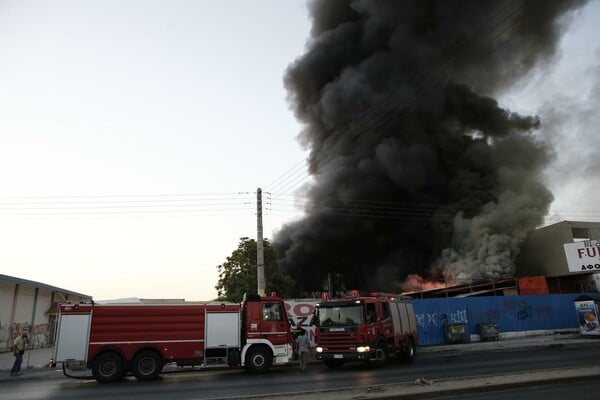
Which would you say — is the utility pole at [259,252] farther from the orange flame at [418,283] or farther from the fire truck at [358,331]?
the orange flame at [418,283]

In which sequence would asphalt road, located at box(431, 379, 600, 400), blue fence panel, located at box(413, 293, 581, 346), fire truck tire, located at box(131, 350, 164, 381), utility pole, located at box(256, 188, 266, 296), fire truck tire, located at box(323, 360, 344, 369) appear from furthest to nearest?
blue fence panel, located at box(413, 293, 581, 346) < utility pole, located at box(256, 188, 266, 296) < fire truck tire, located at box(323, 360, 344, 369) < fire truck tire, located at box(131, 350, 164, 381) < asphalt road, located at box(431, 379, 600, 400)

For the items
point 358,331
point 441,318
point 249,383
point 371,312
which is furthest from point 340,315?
point 441,318

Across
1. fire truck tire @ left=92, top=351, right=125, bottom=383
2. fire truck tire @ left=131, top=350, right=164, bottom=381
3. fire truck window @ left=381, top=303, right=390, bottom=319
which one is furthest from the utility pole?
fire truck tire @ left=92, top=351, right=125, bottom=383

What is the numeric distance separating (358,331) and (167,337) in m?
5.89

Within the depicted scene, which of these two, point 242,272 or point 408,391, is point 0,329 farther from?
point 408,391

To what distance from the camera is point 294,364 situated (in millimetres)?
16047

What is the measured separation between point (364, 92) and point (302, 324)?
26755 millimetres

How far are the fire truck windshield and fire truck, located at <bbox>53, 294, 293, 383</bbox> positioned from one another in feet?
4.14

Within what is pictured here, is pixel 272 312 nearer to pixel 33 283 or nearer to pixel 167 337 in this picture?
pixel 167 337

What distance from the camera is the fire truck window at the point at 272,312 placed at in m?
14.5

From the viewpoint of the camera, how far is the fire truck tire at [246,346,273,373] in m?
13.9

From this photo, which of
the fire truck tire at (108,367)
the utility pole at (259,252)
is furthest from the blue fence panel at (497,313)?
the fire truck tire at (108,367)

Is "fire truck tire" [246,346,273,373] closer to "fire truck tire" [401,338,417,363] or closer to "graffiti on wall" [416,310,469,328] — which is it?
"fire truck tire" [401,338,417,363]

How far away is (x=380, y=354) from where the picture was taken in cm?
1382
